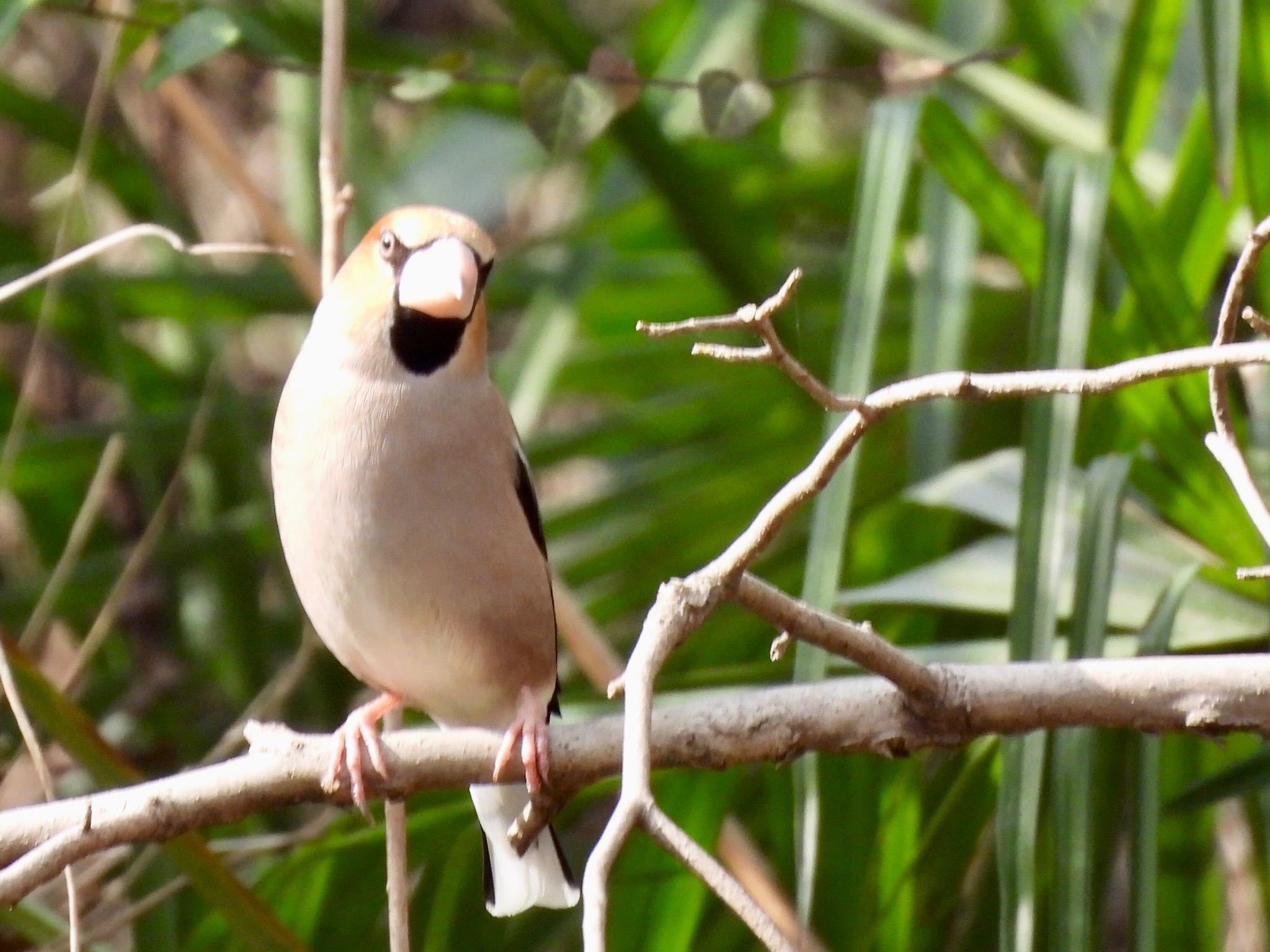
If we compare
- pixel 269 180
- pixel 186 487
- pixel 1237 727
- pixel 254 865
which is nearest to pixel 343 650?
pixel 254 865

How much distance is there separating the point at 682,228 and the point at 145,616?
1686 mm

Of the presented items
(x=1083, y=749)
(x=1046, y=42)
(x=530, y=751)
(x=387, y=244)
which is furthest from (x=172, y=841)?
(x=1046, y=42)

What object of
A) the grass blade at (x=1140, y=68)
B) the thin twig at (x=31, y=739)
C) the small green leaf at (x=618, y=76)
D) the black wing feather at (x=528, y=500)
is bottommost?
the thin twig at (x=31, y=739)

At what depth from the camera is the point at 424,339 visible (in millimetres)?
1964

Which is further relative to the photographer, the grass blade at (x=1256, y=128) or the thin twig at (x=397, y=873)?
the grass blade at (x=1256, y=128)

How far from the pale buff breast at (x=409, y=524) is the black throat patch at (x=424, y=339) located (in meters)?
0.02

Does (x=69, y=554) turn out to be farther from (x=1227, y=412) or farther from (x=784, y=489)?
(x=1227, y=412)

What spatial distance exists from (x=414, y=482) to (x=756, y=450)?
0.92 m

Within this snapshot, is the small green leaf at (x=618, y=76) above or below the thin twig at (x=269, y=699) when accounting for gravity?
above

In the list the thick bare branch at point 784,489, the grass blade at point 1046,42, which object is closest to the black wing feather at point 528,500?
the thick bare branch at point 784,489

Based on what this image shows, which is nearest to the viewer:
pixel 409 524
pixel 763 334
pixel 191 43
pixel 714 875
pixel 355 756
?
pixel 714 875

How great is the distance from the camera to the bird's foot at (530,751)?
63.0 inches

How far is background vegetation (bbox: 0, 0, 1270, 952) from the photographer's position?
1.88 m

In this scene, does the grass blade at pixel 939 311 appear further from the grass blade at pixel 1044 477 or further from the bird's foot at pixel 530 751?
the bird's foot at pixel 530 751
